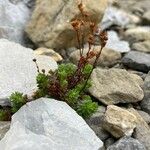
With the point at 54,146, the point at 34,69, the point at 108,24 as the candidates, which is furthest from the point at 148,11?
the point at 54,146

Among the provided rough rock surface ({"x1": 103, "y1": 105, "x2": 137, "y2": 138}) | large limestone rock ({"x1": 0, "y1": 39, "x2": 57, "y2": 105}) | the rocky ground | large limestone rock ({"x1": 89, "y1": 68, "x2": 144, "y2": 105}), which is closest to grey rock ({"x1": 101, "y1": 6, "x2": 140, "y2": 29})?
the rocky ground

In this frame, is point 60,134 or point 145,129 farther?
point 145,129

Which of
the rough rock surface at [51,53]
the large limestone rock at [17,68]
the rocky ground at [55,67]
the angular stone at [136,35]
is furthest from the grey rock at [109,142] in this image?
the angular stone at [136,35]

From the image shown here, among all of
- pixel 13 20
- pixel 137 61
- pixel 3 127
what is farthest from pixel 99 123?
pixel 13 20

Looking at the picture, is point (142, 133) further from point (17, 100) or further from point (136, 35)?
point (136, 35)

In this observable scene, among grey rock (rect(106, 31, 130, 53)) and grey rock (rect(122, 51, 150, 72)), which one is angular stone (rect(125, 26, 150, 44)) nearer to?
grey rock (rect(106, 31, 130, 53))

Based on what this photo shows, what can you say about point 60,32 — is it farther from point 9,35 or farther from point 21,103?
point 21,103
